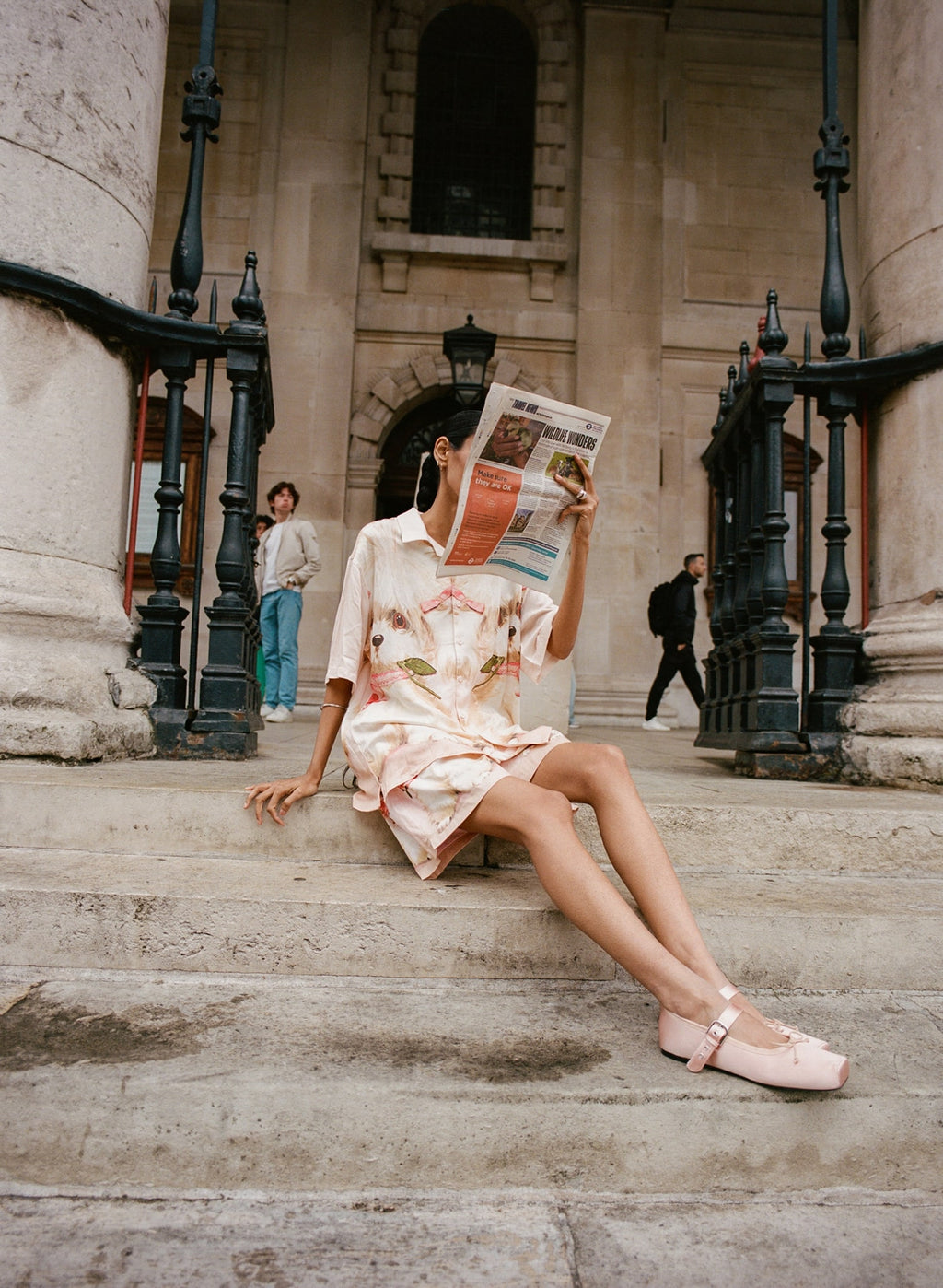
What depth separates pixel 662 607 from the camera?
1001 cm

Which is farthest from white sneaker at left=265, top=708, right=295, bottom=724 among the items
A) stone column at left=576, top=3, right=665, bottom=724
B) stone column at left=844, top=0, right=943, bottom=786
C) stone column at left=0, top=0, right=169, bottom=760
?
stone column at left=844, top=0, right=943, bottom=786

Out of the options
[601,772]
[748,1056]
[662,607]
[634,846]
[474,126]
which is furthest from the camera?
[474,126]

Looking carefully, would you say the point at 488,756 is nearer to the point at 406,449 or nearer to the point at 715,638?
the point at 715,638

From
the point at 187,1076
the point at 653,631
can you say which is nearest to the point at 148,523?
the point at 653,631

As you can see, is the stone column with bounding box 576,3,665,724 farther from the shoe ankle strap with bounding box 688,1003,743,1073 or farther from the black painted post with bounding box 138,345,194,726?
the shoe ankle strap with bounding box 688,1003,743,1073

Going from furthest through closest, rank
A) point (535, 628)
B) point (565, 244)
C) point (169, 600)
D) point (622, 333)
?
point (565, 244) → point (622, 333) → point (169, 600) → point (535, 628)

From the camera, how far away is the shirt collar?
290 centimetres

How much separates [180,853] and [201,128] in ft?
12.1

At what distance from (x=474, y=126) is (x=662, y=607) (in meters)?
7.17

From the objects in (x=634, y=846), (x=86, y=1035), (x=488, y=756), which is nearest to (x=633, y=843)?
(x=634, y=846)

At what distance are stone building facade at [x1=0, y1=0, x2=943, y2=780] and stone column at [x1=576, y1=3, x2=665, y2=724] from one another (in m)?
0.03

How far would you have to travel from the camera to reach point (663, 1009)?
1996 millimetres

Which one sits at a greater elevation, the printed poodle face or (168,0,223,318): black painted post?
(168,0,223,318): black painted post

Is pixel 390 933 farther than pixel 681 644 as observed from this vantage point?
No
